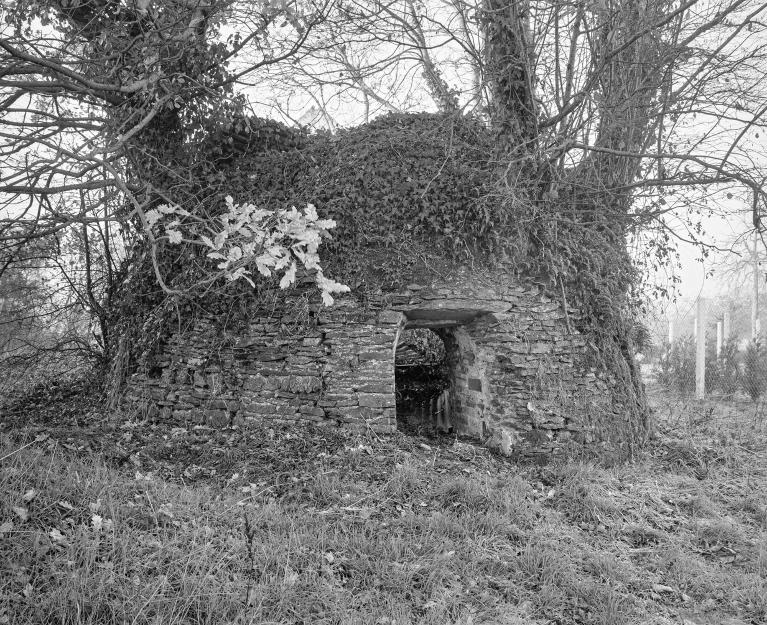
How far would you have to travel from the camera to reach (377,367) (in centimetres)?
563

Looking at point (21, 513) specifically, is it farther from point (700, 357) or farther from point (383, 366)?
point (700, 357)

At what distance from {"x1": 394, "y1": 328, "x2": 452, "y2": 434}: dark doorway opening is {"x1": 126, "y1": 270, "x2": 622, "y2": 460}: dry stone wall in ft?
4.11

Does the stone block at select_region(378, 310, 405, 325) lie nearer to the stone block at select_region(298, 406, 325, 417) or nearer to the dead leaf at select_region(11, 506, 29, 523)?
the stone block at select_region(298, 406, 325, 417)

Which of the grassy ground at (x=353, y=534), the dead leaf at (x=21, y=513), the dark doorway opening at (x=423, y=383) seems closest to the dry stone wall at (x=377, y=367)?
the grassy ground at (x=353, y=534)

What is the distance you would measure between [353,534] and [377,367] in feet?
7.10

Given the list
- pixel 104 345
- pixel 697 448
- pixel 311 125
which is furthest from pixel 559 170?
pixel 104 345

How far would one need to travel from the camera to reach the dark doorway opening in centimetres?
742

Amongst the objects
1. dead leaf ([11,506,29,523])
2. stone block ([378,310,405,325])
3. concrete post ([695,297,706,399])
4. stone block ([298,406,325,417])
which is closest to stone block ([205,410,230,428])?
stone block ([298,406,325,417])

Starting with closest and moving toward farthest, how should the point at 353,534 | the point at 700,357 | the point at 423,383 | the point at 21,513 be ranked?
the point at 21,513 < the point at 353,534 < the point at 423,383 < the point at 700,357

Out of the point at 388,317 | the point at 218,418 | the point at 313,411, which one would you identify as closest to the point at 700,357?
the point at 388,317

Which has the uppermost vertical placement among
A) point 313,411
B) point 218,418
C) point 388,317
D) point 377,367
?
point 388,317

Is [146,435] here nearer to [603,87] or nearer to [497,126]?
[497,126]

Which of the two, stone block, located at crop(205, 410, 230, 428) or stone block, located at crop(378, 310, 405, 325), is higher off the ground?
stone block, located at crop(378, 310, 405, 325)

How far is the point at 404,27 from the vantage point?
6250 mm
